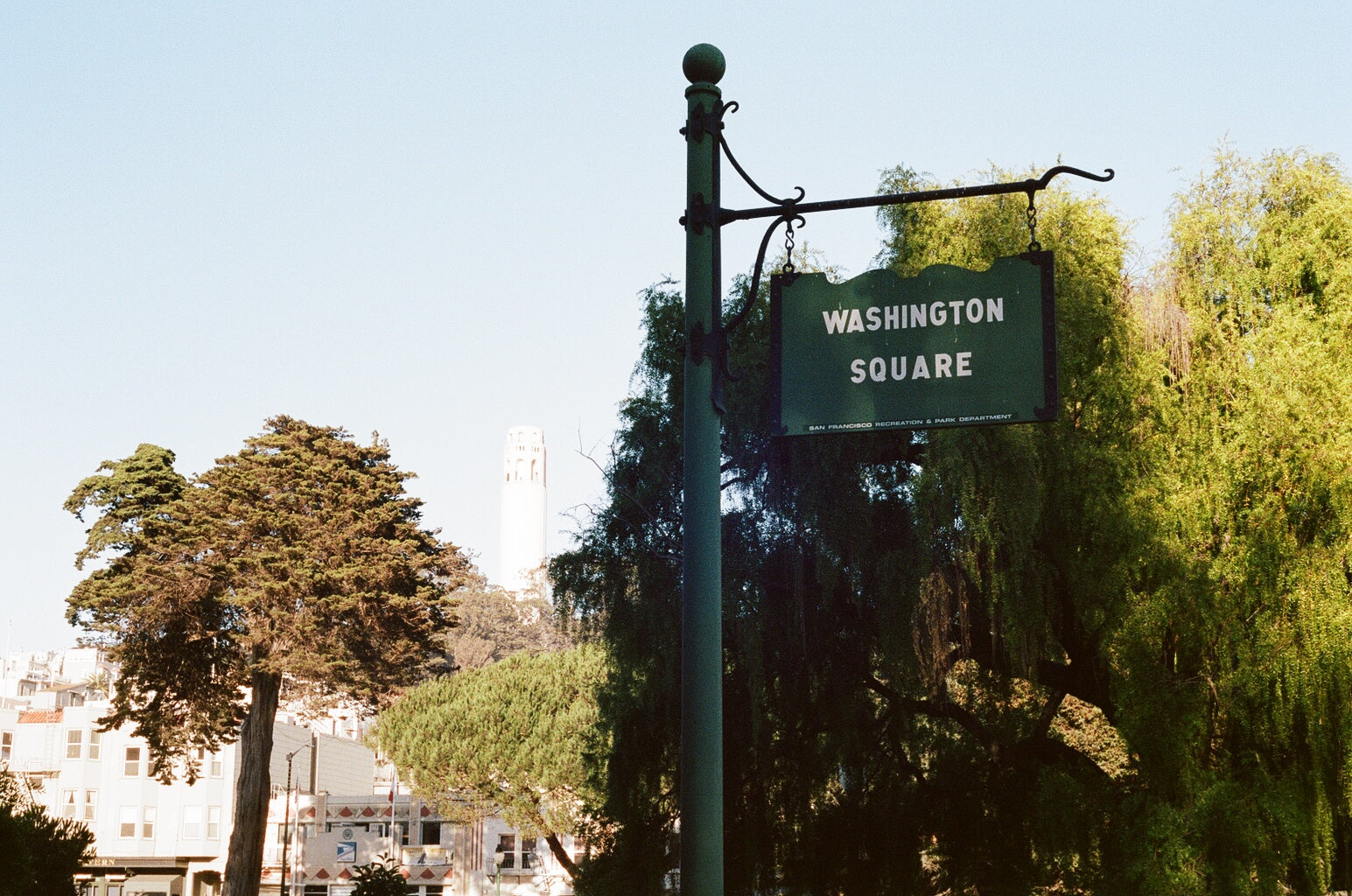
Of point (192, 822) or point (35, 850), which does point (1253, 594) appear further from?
point (192, 822)

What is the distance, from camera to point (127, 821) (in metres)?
63.3

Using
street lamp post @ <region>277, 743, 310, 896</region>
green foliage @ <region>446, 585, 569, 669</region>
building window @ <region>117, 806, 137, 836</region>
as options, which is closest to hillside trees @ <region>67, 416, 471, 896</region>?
street lamp post @ <region>277, 743, 310, 896</region>

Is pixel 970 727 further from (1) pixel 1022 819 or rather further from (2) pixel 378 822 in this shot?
(2) pixel 378 822

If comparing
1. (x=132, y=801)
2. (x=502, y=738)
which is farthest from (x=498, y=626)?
(x=502, y=738)

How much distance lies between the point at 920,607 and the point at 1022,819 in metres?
3.87

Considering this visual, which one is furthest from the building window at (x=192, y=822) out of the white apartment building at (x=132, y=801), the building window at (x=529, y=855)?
the building window at (x=529, y=855)

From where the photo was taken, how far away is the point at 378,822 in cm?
5934

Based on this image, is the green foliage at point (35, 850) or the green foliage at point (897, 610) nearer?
the green foliage at point (897, 610)

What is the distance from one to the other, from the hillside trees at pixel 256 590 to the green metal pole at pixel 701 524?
3552 cm

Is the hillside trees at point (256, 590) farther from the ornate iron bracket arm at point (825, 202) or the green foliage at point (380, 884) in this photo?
the ornate iron bracket arm at point (825, 202)

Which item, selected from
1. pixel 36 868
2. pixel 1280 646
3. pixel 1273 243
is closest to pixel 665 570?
pixel 1280 646

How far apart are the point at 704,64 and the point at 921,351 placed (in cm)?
146

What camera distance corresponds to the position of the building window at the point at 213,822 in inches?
2454

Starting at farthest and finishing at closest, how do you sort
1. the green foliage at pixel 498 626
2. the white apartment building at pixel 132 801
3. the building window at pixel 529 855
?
1. the green foliage at pixel 498 626
2. the white apartment building at pixel 132 801
3. the building window at pixel 529 855
